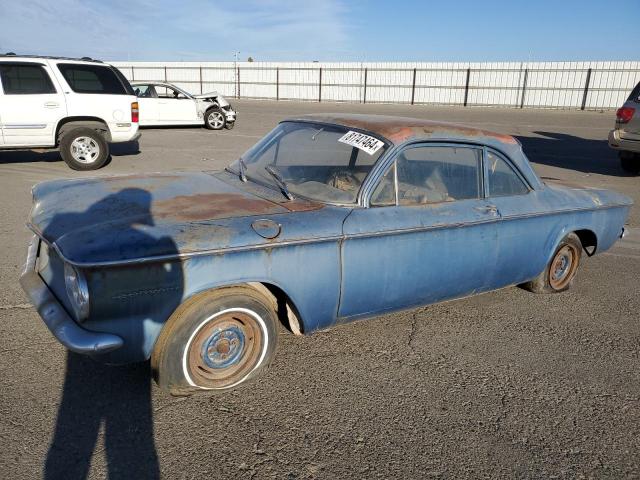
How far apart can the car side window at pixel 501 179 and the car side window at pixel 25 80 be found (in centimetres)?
810

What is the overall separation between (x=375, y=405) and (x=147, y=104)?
47.7 ft

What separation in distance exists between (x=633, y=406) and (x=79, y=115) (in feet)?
30.6

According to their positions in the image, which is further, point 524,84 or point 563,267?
point 524,84

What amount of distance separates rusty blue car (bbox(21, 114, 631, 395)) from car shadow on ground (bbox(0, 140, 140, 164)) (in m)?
7.67

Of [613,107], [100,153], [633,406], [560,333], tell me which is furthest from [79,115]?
[613,107]

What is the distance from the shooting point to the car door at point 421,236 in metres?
3.13

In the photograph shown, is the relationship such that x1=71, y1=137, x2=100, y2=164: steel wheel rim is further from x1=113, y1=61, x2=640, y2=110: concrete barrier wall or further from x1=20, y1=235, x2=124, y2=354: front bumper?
x1=113, y1=61, x2=640, y2=110: concrete barrier wall

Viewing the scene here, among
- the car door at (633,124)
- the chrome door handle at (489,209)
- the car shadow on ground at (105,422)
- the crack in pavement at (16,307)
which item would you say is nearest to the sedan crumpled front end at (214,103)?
the car door at (633,124)

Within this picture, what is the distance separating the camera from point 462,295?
12.3ft

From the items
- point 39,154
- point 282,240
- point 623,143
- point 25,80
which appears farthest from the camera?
point 39,154

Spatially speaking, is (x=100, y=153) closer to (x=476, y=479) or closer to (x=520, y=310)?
(x=520, y=310)

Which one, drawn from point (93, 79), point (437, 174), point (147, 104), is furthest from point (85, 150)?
point (437, 174)

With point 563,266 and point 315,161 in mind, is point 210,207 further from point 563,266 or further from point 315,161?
point 563,266

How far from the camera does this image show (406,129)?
3488 mm
